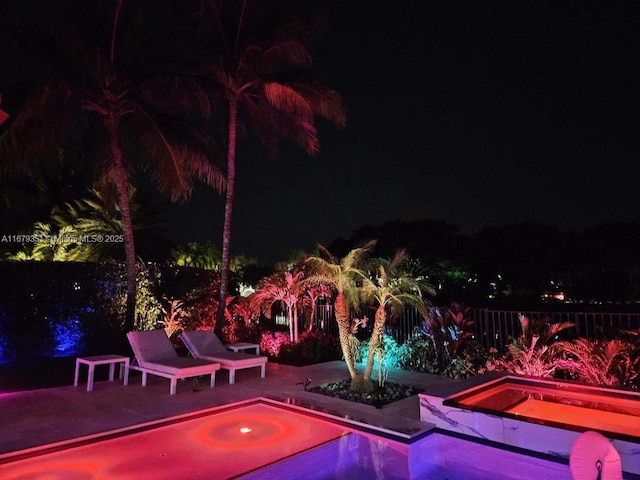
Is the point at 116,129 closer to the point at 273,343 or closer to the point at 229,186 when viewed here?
the point at 229,186

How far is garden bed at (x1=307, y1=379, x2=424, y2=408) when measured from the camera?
22.5 feet

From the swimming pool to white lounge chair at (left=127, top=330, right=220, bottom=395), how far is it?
1.76 m

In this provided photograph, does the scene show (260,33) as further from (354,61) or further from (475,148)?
(475,148)

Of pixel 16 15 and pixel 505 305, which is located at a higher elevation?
pixel 16 15

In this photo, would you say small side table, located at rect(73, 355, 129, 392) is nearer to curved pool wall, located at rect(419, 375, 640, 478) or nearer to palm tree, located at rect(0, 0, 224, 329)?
palm tree, located at rect(0, 0, 224, 329)

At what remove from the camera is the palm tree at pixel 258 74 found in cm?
1057

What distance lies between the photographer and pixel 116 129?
32.8 ft

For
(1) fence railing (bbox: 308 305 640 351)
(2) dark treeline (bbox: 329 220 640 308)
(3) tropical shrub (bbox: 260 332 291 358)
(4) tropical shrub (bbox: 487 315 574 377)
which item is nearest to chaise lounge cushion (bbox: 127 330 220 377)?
(3) tropical shrub (bbox: 260 332 291 358)

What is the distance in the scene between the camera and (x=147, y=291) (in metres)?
10.8

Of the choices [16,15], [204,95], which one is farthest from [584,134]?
[16,15]

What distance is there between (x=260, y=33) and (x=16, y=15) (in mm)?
5033

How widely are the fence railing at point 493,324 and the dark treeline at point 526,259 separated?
13.5 meters

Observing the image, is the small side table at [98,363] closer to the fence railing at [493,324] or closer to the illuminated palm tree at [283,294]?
the illuminated palm tree at [283,294]

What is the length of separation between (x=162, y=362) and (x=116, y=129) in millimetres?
5250
